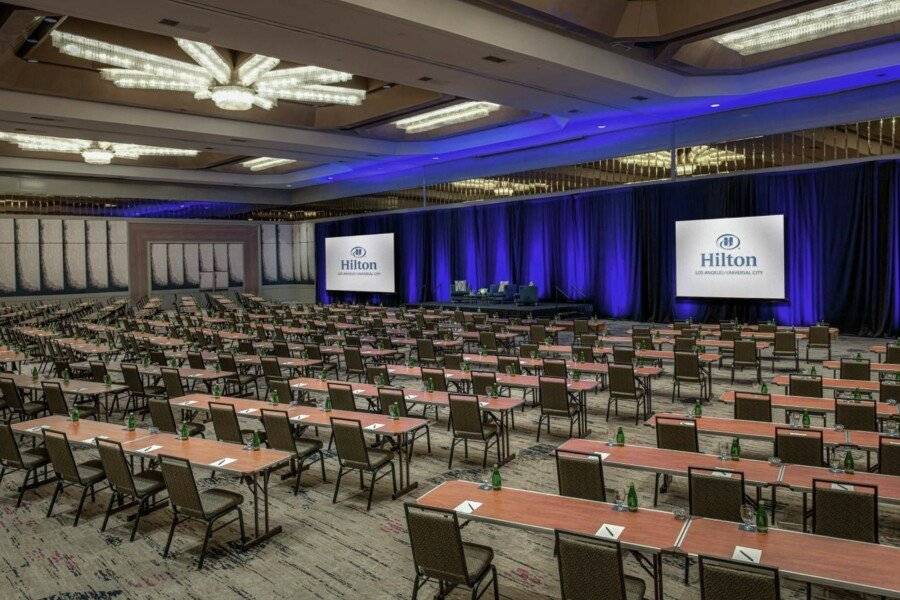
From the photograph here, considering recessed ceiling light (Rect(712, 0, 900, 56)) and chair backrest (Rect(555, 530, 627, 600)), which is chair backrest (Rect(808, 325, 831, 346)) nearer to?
recessed ceiling light (Rect(712, 0, 900, 56))

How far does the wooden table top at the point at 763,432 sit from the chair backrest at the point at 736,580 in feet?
9.78

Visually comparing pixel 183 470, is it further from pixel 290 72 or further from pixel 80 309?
pixel 80 309

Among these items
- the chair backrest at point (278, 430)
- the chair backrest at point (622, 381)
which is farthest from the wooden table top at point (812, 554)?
the chair backrest at point (622, 381)

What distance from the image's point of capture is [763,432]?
633 centimetres

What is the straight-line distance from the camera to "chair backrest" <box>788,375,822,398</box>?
7992 mm

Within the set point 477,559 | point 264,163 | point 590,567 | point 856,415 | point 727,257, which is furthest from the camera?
point 264,163

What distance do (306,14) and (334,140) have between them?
39.5ft

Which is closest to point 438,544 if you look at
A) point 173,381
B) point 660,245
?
point 173,381

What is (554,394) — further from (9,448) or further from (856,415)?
(9,448)

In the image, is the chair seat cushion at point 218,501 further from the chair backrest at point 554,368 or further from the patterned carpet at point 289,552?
the chair backrest at point 554,368

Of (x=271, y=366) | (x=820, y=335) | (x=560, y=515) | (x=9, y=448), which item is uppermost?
(x=820, y=335)

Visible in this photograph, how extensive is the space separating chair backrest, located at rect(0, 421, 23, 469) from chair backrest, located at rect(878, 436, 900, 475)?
7896mm

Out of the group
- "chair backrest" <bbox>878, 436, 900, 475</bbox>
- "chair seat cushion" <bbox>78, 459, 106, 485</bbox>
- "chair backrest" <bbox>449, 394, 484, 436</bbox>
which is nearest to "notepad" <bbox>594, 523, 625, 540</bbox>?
"chair backrest" <bbox>878, 436, 900, 475</bbox>

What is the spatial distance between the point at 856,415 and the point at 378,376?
5.93 m
